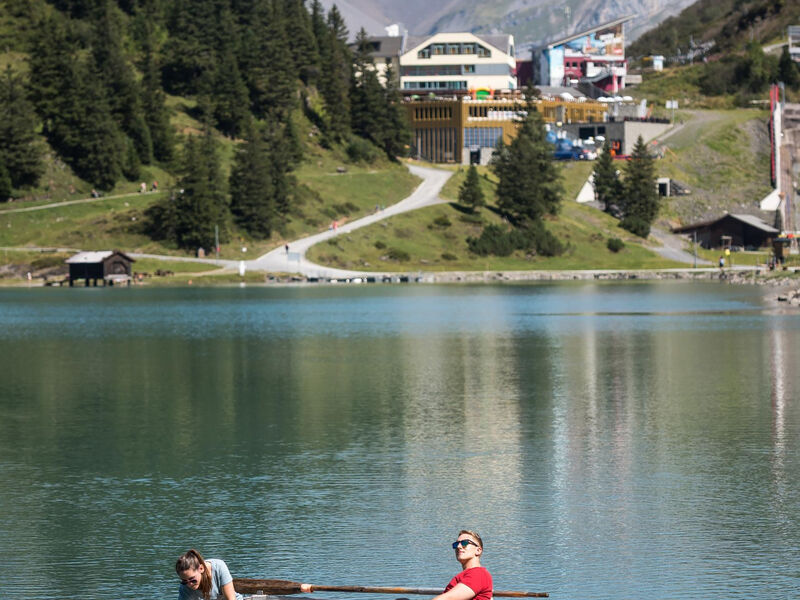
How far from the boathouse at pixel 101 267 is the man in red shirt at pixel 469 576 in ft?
527

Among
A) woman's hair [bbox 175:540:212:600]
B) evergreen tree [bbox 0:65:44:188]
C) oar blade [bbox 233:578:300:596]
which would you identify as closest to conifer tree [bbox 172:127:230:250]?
evergreen tree [bbox 0:65:44:188]

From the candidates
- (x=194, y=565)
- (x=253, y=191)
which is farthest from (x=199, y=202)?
(x=194, y=565)

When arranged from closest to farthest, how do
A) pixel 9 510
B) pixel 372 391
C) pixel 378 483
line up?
pixel 9 510 → pixel 378 483 → pixel 372 391

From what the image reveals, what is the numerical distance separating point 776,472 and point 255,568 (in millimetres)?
19195

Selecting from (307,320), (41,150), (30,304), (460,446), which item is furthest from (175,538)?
(41,150)

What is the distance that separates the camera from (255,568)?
32094mm

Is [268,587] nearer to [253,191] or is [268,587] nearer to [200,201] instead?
[200,201]

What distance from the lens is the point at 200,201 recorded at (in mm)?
185375

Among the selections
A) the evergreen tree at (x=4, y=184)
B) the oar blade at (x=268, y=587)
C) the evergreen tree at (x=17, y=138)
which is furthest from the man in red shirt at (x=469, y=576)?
the evergreen tree at (x=17, y=138)

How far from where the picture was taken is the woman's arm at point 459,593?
21.8 meters

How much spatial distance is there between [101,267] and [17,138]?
26536mm

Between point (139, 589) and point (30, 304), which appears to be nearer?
point (139, 589)

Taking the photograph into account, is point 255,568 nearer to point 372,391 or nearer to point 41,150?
point 372,391

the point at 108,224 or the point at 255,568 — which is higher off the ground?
the point at 108,224
